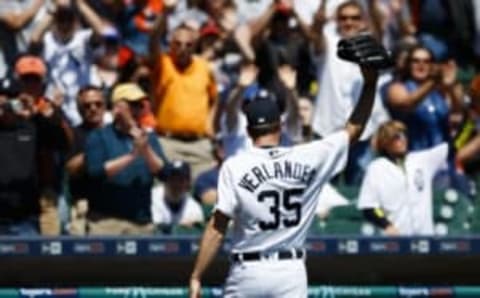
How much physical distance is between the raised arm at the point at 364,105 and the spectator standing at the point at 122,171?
119 inches

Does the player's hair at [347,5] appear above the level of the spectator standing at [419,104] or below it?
above

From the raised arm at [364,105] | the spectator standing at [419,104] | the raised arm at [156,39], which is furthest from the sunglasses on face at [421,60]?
the raised arm at [364,105]

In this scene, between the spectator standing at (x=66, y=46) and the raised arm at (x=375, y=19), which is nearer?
the spectator standing at (x=66, y=46)

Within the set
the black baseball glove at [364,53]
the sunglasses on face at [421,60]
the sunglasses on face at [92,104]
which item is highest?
the sunglasses on face at [421,60]

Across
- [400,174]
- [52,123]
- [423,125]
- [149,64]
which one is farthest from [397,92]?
[52,123]

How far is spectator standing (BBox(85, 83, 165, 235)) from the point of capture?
10.9 m

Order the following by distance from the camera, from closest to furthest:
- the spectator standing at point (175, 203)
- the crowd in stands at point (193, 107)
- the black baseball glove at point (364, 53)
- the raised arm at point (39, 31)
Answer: the black baseball glove at point (364, 53) → the crowd in stands at point (193, 107) → the spectator standing at point (175, 203) → the raised arm at point (39, 31)

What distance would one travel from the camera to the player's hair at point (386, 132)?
447 inches

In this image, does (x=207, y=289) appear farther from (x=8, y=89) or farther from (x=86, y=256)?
(x=8, y=89)

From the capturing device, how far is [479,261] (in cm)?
1063

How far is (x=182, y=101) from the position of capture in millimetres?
11969

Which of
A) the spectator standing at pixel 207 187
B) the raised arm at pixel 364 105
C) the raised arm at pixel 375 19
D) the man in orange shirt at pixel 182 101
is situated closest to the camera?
the raised arm at pixel 364 105

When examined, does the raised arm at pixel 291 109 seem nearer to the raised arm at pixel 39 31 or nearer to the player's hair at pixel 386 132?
the player's hair at pixel 386 132

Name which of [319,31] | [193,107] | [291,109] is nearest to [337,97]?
[291,109]
